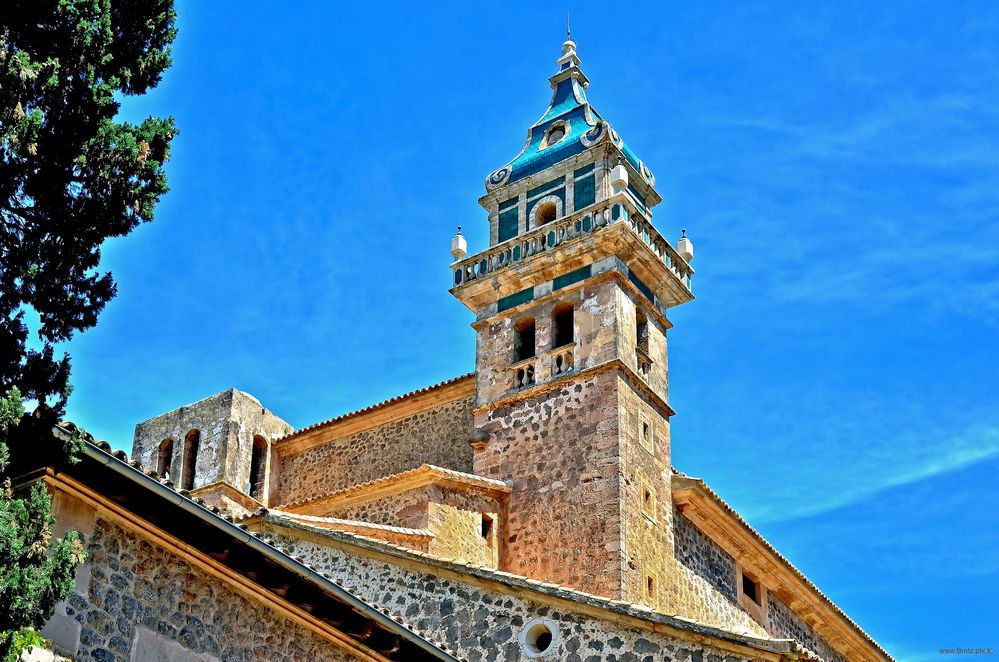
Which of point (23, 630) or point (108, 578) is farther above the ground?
point (108, 578)

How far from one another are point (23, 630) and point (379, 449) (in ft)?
57.9

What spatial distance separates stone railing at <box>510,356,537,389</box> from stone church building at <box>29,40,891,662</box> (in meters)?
0.04

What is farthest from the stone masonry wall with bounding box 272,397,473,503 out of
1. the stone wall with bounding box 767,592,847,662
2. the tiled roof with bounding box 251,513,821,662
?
the stone wall with bounding box 767,592,847,662

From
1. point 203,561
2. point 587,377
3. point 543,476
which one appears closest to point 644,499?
point 543,476

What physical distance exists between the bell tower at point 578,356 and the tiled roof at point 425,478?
56 centimetres

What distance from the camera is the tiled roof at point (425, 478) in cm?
2253

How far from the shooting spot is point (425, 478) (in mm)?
22547

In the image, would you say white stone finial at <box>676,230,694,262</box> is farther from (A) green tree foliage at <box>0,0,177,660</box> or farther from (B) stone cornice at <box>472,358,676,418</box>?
(A) green tree foliage at <box>0,0,177,660</box>

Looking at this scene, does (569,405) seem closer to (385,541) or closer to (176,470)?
(385,541)

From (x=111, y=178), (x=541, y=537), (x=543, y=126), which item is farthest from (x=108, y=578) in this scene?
(x=543, y=126)

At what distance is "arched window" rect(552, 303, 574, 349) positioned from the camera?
26.0 m

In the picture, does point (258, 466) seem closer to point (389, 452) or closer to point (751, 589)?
point (389, 452)

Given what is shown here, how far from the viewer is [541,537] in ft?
77.5

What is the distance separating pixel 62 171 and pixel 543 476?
46.6 ft
